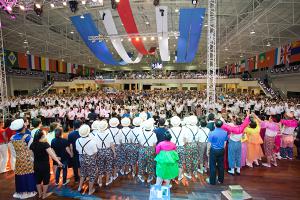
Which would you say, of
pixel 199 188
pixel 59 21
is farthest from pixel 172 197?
pixel 59 21

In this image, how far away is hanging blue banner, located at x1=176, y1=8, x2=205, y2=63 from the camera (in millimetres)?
9570

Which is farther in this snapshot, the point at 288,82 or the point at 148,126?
the point at 288,82

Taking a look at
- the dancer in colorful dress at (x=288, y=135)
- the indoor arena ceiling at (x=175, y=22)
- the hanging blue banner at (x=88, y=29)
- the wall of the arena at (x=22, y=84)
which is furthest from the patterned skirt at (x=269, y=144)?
the wall of the arena at (x=22, y=84)

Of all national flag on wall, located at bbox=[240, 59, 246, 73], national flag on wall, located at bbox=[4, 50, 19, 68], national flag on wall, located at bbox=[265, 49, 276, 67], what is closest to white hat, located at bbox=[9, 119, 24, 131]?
national flag on wall, located at bbox=[4, 50, 19, 68]

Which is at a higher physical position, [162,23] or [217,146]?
[162,23]

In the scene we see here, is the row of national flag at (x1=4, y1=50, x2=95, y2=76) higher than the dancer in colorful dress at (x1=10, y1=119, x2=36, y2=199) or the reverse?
higher

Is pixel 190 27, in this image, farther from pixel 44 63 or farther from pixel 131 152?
pixel 44 63

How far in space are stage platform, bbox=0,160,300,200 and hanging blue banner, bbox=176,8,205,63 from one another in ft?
25.8

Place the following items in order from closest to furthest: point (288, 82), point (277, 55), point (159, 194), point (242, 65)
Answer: point (159, 194) < point (277, 55) < point (288, 82) < point (242, 65)

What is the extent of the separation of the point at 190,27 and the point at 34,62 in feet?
59.5

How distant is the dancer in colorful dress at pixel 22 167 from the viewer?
3.30 metres

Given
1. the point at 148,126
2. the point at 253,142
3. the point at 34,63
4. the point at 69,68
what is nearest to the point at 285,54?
the point at 253,142

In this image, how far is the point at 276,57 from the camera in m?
17.3

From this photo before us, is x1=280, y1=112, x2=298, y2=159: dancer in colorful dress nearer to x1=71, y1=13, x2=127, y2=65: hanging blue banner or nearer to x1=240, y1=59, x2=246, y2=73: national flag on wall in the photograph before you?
x1=71, y1=13, x2=127, y2=65: hanging blue banner
